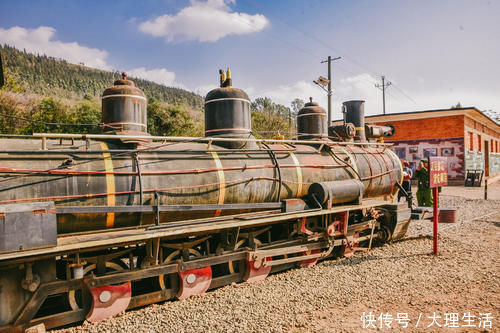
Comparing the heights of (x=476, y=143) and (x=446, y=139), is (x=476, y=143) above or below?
below

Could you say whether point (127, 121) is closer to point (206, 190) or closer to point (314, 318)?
point (206, 190)

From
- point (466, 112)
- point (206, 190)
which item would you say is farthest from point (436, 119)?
point (206, 190)

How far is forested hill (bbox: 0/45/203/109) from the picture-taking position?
48.0m

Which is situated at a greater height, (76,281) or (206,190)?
(206,190)

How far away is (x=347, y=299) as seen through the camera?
496 cm

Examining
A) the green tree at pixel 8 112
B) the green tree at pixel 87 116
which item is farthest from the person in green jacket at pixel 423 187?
the green tree at pixel 87 116

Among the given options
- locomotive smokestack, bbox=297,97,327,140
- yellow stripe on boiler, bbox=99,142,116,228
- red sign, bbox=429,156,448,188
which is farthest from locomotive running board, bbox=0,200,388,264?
red sign, bbox=429,156,448,188

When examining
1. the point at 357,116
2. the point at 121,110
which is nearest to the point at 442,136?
the point at 357,116

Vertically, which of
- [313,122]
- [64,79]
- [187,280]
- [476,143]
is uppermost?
[64,79]

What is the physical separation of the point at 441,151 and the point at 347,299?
21757 mm

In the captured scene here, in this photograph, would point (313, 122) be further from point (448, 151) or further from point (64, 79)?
point (64, 79)

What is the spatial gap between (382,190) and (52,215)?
700 cm

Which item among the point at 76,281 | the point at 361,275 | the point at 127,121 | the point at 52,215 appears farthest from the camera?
the point at 361,275

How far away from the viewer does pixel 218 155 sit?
548 centimetres
